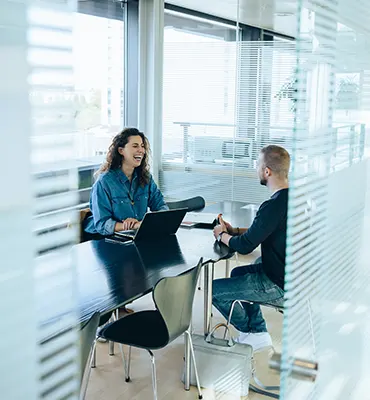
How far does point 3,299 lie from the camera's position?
125 centimetres

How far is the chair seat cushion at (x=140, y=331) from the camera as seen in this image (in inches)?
110

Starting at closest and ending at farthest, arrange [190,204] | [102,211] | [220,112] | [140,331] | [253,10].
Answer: [140,331]
[102,211]
[190,204]
[253,10]
[220,112]

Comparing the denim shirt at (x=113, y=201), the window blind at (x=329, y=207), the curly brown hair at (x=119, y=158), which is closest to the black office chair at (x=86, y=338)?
the window blind at (x=329, y=207)

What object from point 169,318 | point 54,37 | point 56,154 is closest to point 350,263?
point 56,154

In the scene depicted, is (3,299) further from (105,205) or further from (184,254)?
(105,205)

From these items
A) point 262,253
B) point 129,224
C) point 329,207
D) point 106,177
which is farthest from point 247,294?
point 329,207

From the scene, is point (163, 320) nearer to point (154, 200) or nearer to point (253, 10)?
point (154, 200)

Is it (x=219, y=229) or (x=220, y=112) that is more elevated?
(x=220, y=112)

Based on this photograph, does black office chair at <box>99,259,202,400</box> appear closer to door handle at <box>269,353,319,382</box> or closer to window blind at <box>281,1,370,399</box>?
window blind at <box>281,1,370,399</box>

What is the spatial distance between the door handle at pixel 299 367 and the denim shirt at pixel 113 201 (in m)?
2.72

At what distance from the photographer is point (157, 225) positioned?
3.50 metres

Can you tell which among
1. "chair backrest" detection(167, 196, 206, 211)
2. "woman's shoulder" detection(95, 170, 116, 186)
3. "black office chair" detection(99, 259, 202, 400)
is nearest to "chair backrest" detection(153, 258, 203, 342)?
"black office chair" detection(99, 259, 202, 400)

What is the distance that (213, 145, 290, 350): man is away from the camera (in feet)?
10.2

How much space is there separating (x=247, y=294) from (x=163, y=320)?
0.69 metres
